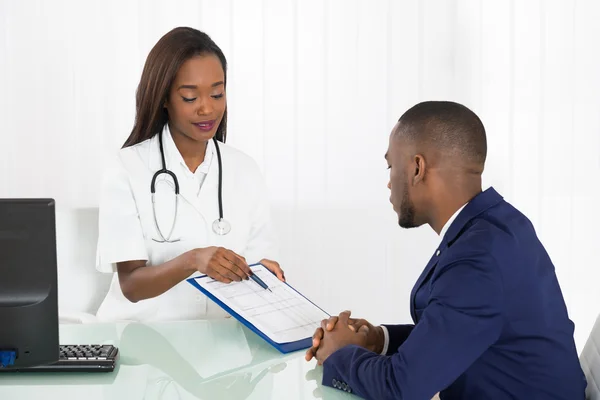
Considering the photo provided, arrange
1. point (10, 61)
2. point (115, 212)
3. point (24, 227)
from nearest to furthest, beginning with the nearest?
point (24, 227) < point (115, 212) < point (10, 61)

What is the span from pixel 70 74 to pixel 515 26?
75.9 inches

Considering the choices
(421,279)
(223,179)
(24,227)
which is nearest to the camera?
(24,227)

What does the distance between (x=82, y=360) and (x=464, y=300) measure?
794 millimetres

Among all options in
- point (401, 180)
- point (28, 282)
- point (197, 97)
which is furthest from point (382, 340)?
point (197, 97)

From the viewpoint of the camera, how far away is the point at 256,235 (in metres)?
2.37

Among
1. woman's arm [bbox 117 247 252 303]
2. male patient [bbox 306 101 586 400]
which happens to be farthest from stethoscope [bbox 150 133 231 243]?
male patient [bbox 306 101 586 400]

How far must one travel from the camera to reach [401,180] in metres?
1.51

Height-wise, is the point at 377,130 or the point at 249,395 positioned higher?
the point at 377,130

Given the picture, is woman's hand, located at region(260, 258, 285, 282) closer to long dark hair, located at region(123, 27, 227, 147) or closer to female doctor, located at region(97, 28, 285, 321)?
female doctor, located at region(97, 28, 285, 321)

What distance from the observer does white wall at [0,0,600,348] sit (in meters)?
3.05

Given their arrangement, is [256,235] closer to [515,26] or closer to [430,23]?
[430,23]

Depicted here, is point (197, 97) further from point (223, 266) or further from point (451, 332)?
point (451, 332)

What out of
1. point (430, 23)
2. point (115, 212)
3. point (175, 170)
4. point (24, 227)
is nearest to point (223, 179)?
point (175, 170)

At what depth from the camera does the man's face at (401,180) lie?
1.49 m
